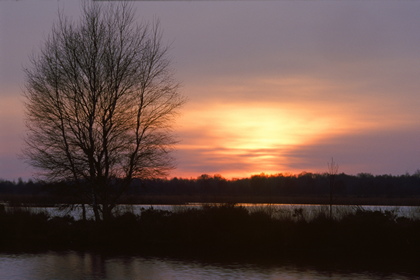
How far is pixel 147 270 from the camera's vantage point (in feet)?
61.7

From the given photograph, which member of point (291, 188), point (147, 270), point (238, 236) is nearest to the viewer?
point (147, 270)

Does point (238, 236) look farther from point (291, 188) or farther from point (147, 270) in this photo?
point (291, 188)

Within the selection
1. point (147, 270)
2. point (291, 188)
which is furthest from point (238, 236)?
point (291, 188)

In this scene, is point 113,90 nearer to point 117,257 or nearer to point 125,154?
point 125,154

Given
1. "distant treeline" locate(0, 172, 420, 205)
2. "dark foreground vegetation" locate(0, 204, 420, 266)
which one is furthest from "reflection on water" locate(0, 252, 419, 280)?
"distant treeline" locate(0, 172, 420, 205)

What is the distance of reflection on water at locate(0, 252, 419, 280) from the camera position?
57.1 ft

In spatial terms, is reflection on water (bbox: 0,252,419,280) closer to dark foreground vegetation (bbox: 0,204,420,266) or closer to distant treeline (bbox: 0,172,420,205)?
dark foreground vegetation (bbox: 0,204,420,266)

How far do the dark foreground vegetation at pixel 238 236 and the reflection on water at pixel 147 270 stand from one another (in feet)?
8.86

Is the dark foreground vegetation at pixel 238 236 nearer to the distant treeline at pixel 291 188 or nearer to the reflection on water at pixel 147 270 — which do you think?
the reflection on water at pixel 147 270

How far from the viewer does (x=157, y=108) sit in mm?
29984

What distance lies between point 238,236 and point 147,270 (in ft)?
25.5

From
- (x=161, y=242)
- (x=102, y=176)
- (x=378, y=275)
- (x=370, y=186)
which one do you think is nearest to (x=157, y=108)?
(x=102, y=176)

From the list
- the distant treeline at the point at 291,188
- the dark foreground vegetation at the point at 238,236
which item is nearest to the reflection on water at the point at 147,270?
the dark foreground vegetation at the point at 238,236

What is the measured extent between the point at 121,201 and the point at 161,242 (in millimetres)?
4865
